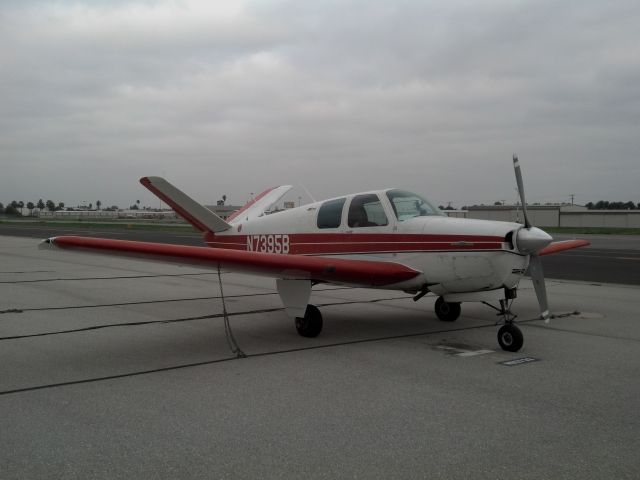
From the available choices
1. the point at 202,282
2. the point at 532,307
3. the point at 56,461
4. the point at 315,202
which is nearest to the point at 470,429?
the point at 56,461

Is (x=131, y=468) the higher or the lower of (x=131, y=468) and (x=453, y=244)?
the lower

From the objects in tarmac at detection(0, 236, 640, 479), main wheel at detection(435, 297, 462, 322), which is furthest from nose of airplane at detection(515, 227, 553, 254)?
main wheel at detection(435, 297, 462, 322)

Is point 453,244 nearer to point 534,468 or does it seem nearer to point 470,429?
point 470,429

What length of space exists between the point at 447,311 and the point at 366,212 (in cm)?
219

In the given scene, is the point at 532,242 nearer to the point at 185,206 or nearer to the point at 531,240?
the point at 531,240

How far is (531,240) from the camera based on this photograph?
6398 mm

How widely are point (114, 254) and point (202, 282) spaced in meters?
7.65

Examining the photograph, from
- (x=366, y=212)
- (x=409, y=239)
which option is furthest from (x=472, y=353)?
(x=366, y=212)

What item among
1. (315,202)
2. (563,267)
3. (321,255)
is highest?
(315,202)

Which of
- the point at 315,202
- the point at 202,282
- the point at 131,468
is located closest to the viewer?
the point at 131,468

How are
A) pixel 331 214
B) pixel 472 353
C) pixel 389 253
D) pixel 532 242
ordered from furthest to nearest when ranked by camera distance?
1. pixel 331 214
2. pixel 389 253
3. pixel 472 353
4. pixel 532 242

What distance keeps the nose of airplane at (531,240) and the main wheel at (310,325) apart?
2765mm

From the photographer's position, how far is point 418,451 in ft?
12.2

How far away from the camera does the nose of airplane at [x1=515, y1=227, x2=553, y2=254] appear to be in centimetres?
638
